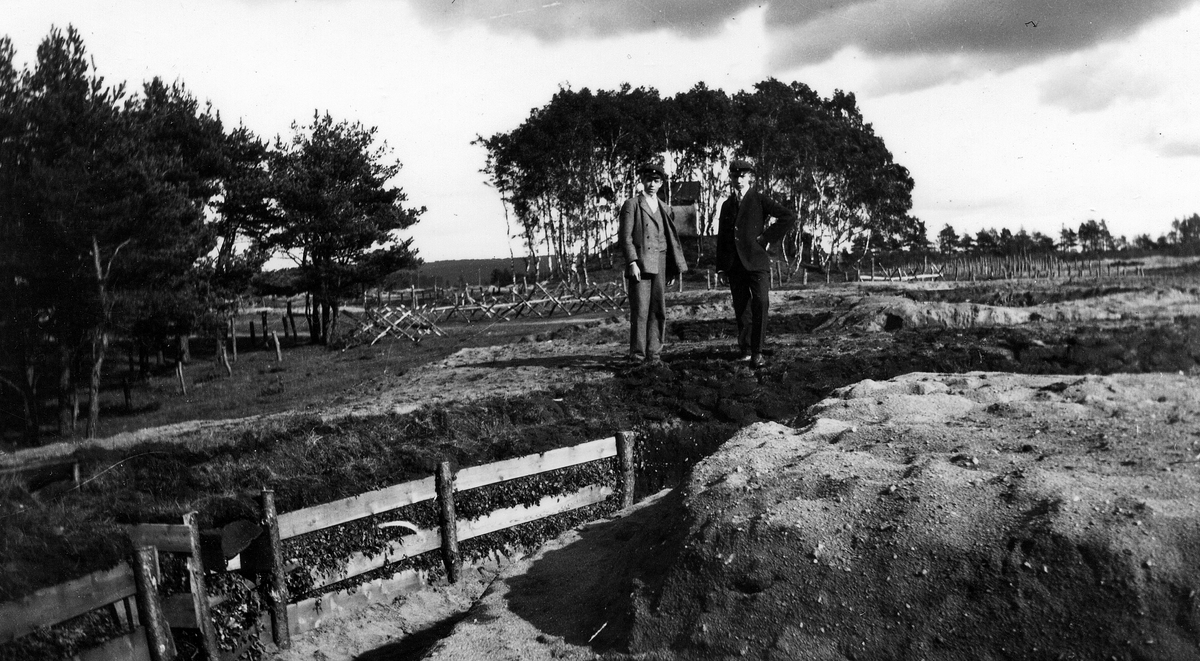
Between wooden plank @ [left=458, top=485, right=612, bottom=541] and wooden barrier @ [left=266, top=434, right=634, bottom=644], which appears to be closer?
wooden barrier @ [left=266, top=434, right=634, bottom=644]

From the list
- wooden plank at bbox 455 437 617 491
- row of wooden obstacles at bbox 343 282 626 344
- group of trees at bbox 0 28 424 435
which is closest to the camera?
wooden plank at bbox 455 437 617 491

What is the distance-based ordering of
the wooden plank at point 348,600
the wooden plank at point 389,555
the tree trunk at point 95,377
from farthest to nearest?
the tree trunk at point 95,377, the wooden plank at point 389,555, the wooden plank at point 348,600

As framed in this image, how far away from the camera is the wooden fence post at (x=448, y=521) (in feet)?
21.8

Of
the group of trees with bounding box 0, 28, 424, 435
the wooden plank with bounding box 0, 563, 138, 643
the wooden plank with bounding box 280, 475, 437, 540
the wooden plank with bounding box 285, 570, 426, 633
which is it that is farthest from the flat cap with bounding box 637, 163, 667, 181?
the group of trees with bounding box 0, 28, 424, 435

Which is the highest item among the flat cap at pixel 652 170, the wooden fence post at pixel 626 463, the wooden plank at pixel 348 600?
the flat cap at pixel 652 170

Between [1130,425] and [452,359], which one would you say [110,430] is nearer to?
[452,359]

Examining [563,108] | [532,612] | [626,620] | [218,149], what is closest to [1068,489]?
[626,620]

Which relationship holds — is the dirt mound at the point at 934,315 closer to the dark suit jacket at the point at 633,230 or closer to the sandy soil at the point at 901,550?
the dark suit jacket at the point at 633,230

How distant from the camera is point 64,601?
4.78m

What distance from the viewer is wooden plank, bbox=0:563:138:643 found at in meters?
4.58

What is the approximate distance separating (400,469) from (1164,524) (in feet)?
18.8

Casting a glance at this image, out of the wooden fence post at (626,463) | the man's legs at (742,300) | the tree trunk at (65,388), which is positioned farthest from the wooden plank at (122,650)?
the tree trunk at (65,388)

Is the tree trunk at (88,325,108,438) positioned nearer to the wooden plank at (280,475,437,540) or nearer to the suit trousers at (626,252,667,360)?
the suit trousers at (626,252,667,360)

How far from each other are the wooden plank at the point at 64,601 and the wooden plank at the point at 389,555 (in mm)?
1351
